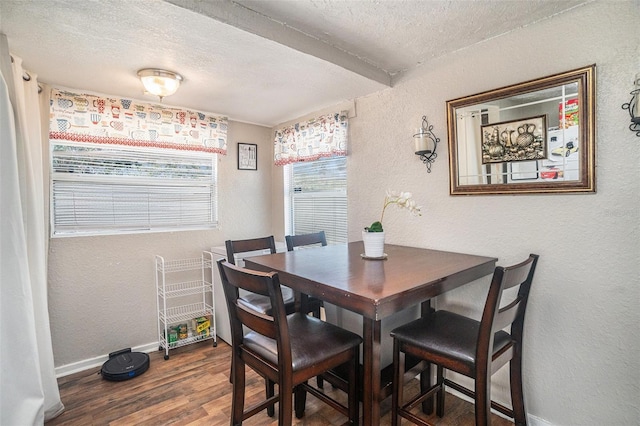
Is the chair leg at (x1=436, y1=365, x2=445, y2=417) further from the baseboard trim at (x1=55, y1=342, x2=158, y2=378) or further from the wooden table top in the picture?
the baseboard trim at (x1=55, y1=342, x2=158, y2=378)

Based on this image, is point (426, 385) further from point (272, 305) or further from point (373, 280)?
point (272, 305)

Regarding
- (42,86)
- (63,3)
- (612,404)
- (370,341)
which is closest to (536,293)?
(612,404)

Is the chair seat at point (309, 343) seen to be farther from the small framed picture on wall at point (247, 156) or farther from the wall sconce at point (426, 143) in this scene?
the small framed picture on wall at point (247, 156)

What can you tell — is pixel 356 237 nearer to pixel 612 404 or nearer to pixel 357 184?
pixel 357 184

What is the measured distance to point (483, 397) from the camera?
3.99 ft

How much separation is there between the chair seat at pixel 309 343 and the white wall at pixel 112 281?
1.63 m

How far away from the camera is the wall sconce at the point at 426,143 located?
1997 mm

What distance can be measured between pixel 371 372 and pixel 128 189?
7.66 feet

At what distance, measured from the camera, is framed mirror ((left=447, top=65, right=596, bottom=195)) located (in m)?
1.46

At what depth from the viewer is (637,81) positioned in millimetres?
1307

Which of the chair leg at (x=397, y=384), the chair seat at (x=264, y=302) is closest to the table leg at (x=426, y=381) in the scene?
the chair leg at (x=397, y=384)

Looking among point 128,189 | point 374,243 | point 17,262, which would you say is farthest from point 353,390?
point 128,189

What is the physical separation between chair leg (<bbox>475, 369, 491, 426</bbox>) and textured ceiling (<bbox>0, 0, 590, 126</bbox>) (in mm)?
1636

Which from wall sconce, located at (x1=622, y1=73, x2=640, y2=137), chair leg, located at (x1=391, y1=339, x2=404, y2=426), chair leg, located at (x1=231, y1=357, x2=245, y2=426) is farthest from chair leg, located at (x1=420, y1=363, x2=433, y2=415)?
wall sconce, located at (x1=622, y1=73, x2=640, y2=137)
